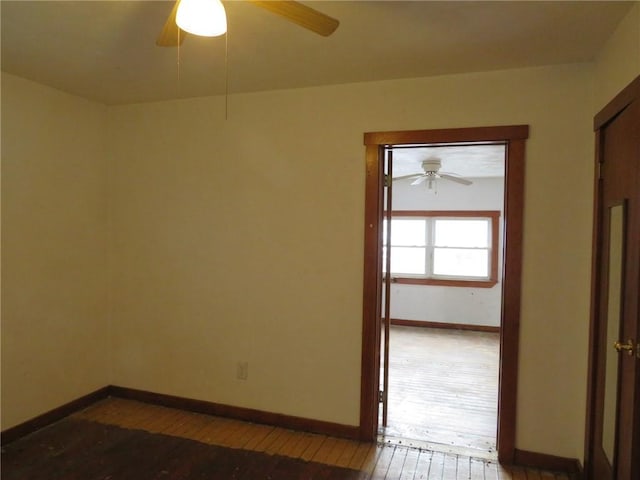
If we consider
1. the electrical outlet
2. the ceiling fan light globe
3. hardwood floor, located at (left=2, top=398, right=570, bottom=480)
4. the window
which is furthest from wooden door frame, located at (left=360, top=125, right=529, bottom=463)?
the window

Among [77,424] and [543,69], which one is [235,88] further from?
[77,424]

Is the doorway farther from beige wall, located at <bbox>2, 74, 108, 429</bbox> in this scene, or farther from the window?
beige wall, located at <bbox>2, 74, 108, 429</bbox>

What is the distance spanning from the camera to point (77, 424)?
9.73 feet

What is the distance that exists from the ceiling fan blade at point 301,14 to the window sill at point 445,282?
555 centimetres

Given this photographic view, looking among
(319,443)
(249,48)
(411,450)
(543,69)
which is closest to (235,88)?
(249,48)

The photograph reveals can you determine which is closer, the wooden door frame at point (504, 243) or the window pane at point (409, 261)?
the wooden door frame at point (504, 243)

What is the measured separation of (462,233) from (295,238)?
440 centimetres

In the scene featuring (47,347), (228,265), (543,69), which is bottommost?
(47,347)

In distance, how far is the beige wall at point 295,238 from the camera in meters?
2.42

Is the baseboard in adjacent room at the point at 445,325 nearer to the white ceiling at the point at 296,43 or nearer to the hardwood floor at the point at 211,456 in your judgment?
the hardwood floor at the point at 211,456

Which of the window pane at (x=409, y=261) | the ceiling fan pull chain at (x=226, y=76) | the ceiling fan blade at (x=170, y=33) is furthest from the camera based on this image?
the window pane at (x=409, y=261)

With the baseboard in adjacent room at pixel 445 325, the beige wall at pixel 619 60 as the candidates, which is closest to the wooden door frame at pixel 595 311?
the beige wall at pixel 619 60

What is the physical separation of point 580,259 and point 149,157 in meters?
3.06

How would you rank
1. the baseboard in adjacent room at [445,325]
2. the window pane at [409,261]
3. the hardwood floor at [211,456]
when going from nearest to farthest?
the hardwood floor at [211,456] → the baseboard in adjacent room at [445,325] → the window pane at [409,261]
